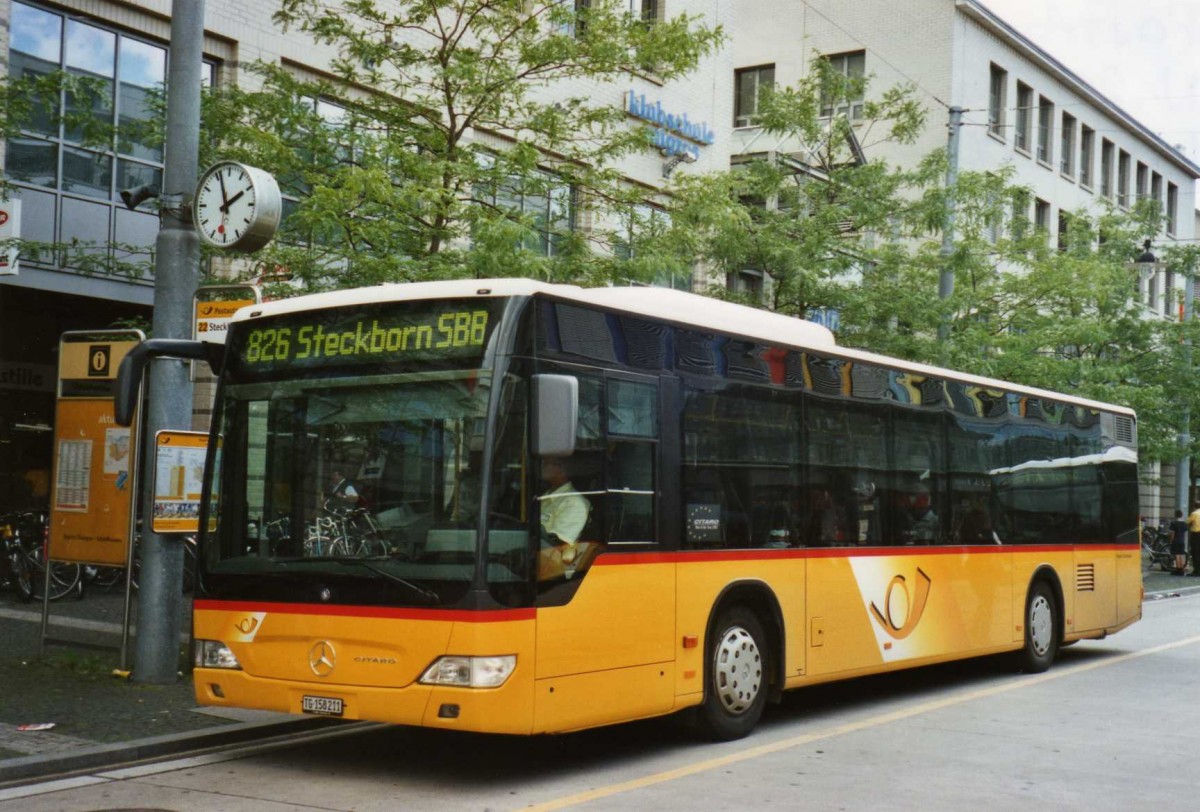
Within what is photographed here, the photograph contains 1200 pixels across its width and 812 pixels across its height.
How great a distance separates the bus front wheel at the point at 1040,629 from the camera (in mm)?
14469

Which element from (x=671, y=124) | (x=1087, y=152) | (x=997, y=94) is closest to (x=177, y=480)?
(x=671, y=124)

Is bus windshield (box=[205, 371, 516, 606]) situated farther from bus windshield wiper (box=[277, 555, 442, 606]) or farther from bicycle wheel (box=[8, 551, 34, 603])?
bicycle wheel (box=[8, 551, 34, 603])

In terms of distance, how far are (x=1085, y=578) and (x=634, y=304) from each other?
28.2ft

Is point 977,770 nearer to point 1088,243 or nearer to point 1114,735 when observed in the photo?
point 1114,735

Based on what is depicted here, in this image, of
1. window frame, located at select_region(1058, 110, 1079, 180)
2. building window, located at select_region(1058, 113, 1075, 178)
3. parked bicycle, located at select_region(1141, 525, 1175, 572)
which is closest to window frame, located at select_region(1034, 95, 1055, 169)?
window frame, located at select_region(1058, 110, 1079, 180)

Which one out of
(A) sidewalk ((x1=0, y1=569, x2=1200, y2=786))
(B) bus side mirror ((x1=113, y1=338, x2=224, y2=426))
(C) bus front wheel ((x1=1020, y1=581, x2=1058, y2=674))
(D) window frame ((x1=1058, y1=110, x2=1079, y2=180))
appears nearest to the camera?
(A) sidewalk ((x1=0, y1=569, x2=1200, y2=786))

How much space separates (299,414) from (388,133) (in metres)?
6.81

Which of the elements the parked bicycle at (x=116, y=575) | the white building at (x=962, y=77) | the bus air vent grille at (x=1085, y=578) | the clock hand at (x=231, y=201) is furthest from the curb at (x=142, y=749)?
the white building at (x=962, y=77)

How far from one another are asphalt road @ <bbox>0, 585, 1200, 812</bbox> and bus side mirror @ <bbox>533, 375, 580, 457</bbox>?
187 cm

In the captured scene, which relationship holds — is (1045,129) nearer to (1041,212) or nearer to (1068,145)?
(1068,145)

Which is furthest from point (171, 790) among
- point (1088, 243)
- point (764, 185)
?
point (1088, 243)

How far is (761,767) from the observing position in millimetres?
8727

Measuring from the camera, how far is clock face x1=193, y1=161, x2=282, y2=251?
37.1ft

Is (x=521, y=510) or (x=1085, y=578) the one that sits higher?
(x=521, y=510)
